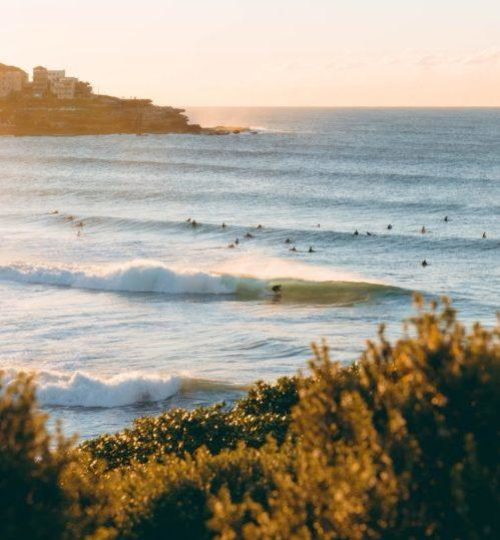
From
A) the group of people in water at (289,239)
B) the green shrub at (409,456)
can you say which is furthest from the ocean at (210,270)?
the green shrub at (409,456)

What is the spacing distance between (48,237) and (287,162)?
2965 inches

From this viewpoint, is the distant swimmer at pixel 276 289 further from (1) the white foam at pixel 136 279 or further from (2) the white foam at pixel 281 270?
(2) the white foam at pixel 281 270

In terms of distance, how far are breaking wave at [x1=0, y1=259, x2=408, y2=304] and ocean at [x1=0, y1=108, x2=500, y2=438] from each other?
0.12 meters

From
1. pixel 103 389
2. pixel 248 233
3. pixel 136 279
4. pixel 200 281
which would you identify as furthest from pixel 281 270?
pixel 103 389

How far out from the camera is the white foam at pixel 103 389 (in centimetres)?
3378

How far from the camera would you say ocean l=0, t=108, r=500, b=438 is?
3800 cm

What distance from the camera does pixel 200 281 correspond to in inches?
2247

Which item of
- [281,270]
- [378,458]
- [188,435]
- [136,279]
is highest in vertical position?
[378,458]

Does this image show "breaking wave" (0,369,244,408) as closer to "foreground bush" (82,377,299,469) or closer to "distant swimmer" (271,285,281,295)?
"foreground bush" (82,377,299,469)

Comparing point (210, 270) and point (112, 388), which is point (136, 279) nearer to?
point (210, 270)

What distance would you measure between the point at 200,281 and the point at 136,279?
3.88 meters

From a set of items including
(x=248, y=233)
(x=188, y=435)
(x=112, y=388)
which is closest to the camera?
(x=188, y=435)

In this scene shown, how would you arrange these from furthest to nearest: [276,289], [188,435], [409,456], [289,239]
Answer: [289,239]
[276,289]
[188,435]
[409,456]

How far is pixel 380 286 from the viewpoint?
55812 millimetres
